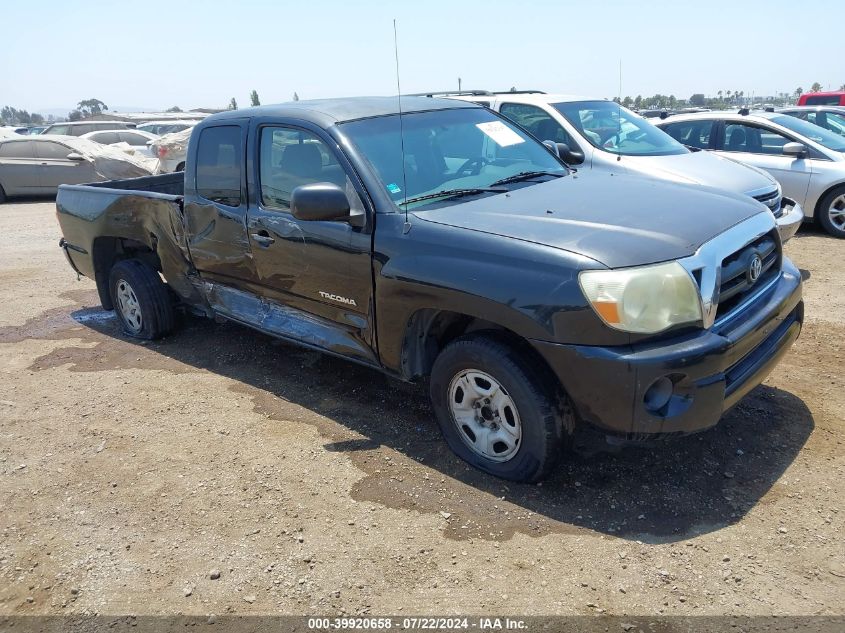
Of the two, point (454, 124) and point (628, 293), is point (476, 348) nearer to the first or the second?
point (628, 293)

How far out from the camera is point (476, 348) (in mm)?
3287

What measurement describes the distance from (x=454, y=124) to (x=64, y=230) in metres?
4.02

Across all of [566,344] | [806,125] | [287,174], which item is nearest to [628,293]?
[566,344]

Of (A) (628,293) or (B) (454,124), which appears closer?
(A) (628,293)

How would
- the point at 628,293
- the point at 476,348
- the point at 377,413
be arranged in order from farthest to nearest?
the point at 377,413, the point at 476,348, the point at 628,293

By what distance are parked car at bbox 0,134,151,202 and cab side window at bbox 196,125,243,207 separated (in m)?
11.0

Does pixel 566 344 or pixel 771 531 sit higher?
pixel 566 344

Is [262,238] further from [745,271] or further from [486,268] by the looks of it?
[745,271]

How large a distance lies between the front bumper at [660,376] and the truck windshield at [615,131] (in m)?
4.65

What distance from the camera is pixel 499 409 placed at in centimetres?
334

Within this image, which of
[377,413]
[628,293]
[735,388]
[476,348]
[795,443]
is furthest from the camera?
[377,413]

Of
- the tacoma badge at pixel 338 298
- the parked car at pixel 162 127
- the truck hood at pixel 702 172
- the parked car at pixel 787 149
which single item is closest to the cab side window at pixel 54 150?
the parked car at pixel 162 127

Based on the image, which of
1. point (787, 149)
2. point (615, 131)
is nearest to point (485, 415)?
point (615, 131)

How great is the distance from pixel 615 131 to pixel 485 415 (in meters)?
5.24
